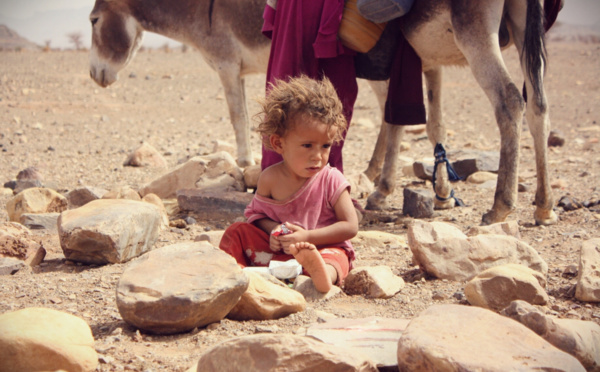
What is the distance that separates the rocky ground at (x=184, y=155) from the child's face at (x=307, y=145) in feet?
2.06

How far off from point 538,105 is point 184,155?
4326mm

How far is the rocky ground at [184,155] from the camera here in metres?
2.42

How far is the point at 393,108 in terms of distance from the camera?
4.43 m

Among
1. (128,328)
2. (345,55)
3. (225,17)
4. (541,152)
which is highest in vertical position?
(225,17)

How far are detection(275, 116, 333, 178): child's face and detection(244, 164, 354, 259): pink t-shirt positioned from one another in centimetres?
10

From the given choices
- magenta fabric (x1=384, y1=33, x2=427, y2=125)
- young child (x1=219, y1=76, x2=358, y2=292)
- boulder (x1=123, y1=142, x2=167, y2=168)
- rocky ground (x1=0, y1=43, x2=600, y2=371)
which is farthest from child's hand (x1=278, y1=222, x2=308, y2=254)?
boulder (x1=123, y1=142, x2=167, y2=168)

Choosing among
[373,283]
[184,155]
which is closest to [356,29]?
[373,283]

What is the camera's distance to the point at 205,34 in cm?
568

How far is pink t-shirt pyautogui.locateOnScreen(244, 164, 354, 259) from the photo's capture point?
2.97 m

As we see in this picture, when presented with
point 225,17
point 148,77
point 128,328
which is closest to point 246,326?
point 128,328

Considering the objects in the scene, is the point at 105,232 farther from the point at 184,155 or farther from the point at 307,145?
the point at 184,155

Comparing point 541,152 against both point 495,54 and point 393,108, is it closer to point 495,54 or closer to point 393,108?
point 495,54

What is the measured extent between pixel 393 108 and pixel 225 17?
6.44ft

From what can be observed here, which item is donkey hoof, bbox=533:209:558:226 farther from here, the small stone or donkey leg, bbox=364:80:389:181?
donkey leg, bbox=364:80:389:181
